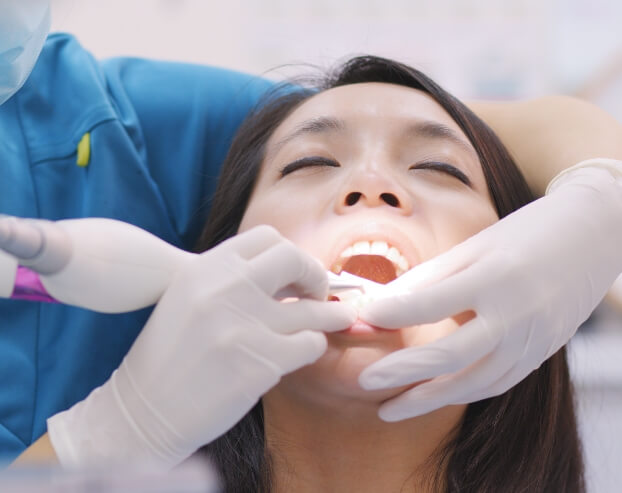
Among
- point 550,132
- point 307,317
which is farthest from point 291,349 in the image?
point 550,132

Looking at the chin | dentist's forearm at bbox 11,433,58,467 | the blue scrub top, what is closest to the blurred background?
the blue scrub top

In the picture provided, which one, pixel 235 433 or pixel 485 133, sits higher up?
pixel 485 133

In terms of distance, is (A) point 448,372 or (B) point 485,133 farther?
(B) point 485,133

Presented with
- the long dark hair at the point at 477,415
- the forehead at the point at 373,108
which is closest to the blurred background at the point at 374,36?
the long dark hair at the point at 477,415

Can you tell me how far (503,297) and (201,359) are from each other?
38 centimetres

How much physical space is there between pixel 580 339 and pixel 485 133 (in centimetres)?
85

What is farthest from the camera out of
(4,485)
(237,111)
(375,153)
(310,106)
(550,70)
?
(550,70)

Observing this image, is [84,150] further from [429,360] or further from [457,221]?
[429,360]

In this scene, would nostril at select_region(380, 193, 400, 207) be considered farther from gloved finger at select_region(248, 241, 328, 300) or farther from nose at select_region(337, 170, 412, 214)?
gloved finger at select_region(248, 241, 328, 300)

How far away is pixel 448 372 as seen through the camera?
899 millimetres

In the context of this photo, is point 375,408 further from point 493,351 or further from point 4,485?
point 4,485

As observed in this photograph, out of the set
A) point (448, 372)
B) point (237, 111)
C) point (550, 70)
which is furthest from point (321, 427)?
point (550, 70)

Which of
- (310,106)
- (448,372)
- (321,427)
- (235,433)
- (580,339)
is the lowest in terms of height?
(580,339)

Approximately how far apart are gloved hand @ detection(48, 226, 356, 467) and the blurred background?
166cm
